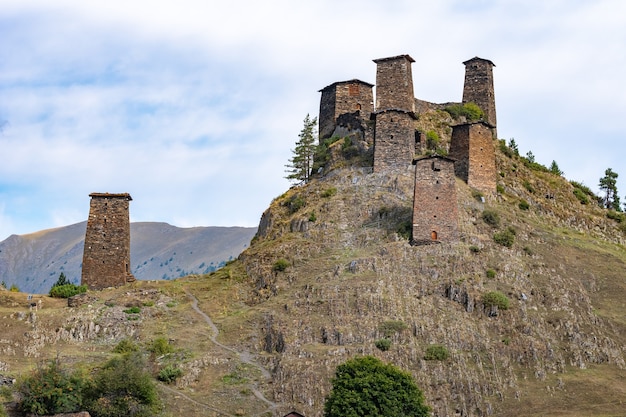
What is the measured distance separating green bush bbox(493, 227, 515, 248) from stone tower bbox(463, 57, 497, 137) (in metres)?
23.7

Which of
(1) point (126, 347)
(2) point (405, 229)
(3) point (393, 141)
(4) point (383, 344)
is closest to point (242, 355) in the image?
(1) point (126, 347)

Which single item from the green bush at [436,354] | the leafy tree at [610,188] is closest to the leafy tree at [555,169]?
the leafy tree at [610,188]

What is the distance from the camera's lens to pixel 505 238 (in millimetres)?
76250

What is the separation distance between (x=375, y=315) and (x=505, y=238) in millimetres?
15446

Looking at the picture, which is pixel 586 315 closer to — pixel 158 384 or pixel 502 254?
pixel 502 254

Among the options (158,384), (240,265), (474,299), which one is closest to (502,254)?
(474,299)

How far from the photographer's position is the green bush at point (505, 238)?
7606 cm

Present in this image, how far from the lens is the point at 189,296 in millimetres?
77000

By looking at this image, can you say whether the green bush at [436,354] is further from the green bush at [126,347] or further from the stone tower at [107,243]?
the stone tower at [107,243]

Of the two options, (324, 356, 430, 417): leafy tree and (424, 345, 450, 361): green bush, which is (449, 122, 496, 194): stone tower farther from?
(324, 356, 430, 417): leafy tree

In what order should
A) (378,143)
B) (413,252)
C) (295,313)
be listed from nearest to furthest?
(295,313) → (413,252) → (378,143)

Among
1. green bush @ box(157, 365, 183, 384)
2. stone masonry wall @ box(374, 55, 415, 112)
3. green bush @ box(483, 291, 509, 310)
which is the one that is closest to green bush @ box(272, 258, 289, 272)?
green bush @ box(157, 365, 183, 384)

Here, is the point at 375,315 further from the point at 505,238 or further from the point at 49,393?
the point at 49,393

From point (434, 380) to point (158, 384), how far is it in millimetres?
18476
